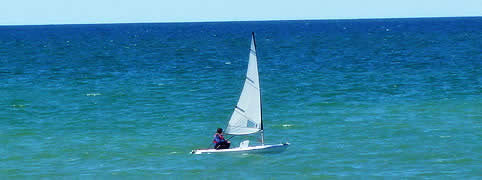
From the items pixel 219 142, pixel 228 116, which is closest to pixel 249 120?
pixel 219 142

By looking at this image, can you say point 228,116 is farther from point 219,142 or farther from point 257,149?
point 257,149

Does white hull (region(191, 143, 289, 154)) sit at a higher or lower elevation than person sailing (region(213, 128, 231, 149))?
lower

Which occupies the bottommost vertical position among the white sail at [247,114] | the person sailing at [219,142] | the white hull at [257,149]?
the white hull at [257,149]

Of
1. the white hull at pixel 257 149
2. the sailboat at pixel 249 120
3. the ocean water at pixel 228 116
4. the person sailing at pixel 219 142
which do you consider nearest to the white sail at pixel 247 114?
the sailboat at pixel 249 120

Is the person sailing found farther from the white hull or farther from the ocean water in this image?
the ocean water

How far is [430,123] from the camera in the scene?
47.0 metres

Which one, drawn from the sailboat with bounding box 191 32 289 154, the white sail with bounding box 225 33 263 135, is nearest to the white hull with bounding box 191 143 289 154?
the sailboat with bounding box 191 32 289 154

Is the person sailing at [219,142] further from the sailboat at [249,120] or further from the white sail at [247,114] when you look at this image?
the white sail at [247,114]

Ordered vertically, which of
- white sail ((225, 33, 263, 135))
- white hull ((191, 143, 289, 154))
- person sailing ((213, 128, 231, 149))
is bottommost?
white hull ((191, 143, 289, 154))

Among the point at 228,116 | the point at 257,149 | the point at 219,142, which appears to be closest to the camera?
the point at 257,149

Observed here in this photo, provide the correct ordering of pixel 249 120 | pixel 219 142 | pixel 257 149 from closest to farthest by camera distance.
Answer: pixel 257 149, pixel 219 142, pixel 249 120

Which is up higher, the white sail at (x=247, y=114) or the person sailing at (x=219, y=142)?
the white sail at (x=247, y=114)

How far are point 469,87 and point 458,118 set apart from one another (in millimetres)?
17398

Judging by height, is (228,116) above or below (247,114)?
above
